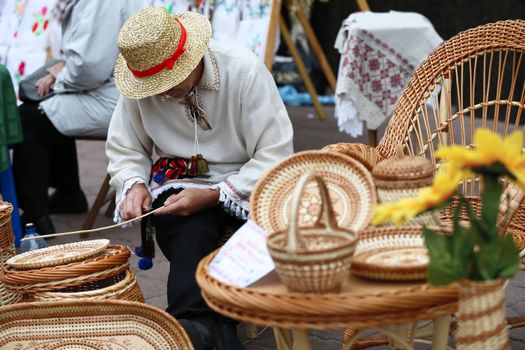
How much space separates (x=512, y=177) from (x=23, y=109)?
3.22 metres

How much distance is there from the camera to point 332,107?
7.96 meters

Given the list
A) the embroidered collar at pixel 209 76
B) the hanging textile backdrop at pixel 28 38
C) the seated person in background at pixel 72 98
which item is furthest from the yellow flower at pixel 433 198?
the hanging textile backdrop at pixel 28 38

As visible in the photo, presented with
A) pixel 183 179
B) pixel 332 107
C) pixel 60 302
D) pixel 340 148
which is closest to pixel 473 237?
pixel 340 148

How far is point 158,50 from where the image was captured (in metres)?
2.46

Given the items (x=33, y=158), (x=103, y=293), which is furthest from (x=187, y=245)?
(x=33, y=158)

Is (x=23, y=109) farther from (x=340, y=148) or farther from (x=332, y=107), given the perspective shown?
(x=332, y=107)

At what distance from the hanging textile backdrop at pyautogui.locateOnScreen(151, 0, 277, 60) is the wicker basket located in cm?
295

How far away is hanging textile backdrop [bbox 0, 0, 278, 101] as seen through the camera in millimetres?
4695

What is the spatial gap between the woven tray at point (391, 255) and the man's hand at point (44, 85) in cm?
269

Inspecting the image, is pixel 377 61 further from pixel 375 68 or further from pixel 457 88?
pixel 457 88

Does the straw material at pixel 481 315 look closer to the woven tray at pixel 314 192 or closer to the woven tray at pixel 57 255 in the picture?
the woven tray at pixel 314 192

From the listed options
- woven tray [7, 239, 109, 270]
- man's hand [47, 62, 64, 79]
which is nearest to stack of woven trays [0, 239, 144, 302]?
woven tray [7, 239, 109, 270]

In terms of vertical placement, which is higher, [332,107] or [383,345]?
[383,345]

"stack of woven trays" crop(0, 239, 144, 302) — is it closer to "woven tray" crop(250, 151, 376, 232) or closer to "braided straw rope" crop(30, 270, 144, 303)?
"braided straw rope" crop(30, 270, 144, 303)
